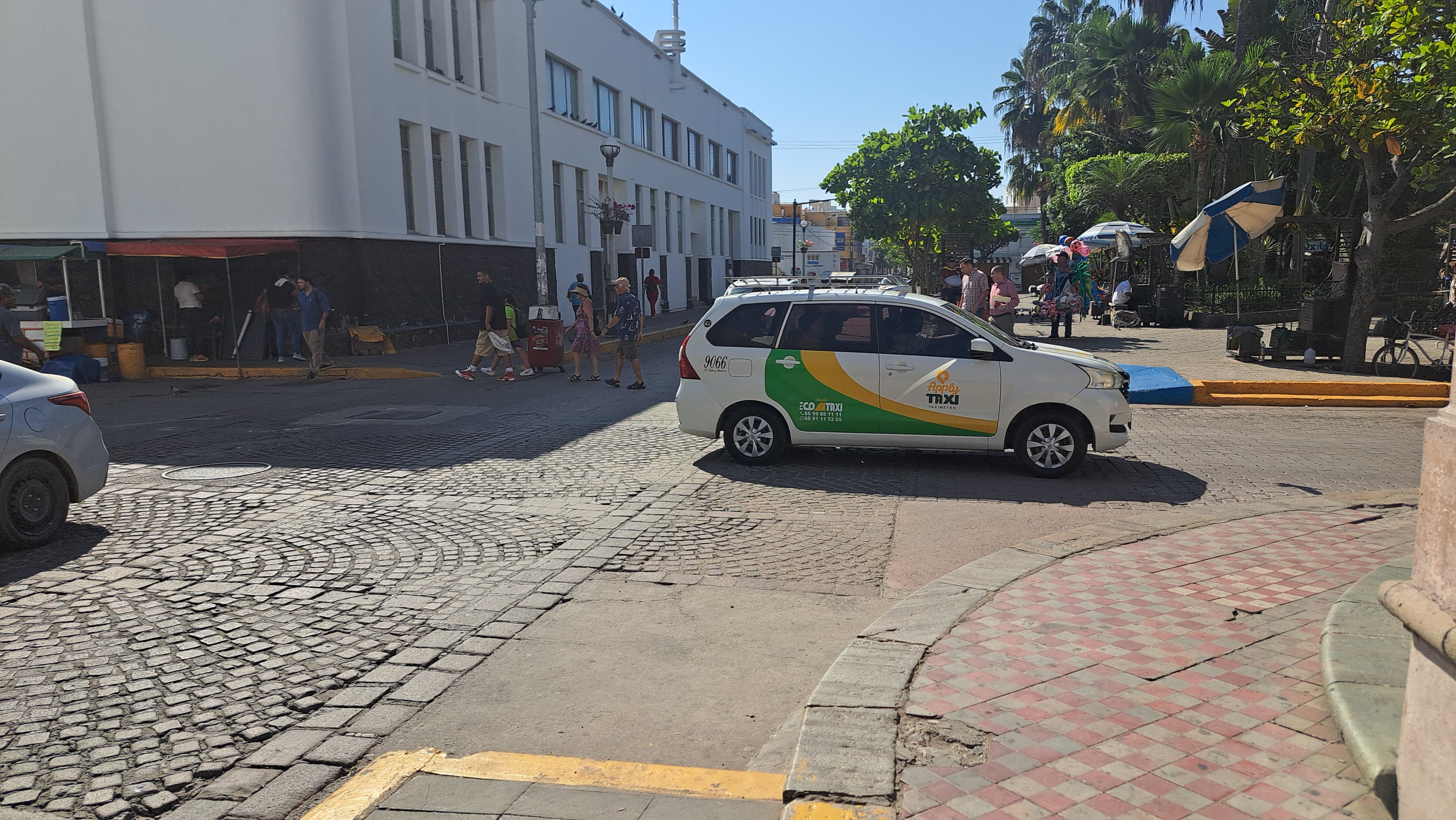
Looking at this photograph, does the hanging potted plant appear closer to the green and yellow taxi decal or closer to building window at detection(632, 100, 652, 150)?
building window at detection(632, 100, 652, 150)

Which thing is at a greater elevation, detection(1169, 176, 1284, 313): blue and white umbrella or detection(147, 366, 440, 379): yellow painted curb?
detection(1169, 176, 1284, 313): blue and white umbrella

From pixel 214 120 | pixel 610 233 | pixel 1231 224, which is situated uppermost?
pixel 214 120

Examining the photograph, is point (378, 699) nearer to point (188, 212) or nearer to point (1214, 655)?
point (1214, 655)

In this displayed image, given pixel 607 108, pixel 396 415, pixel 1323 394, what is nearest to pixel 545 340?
pixel 396 415

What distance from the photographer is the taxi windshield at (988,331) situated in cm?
884

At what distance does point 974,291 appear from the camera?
53.3ft

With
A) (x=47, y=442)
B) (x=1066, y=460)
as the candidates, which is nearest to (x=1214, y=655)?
(x=1066, y=460)

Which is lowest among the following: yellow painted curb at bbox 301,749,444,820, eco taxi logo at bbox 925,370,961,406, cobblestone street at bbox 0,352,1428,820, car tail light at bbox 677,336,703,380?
yellow painted curb at bbox 301,749,444,820

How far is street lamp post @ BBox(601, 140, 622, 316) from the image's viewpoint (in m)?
27.3

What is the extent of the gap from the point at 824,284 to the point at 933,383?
3.35 m

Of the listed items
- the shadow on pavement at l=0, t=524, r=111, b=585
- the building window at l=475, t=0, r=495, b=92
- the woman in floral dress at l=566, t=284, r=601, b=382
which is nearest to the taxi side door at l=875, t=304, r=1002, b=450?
the shadow on pavement at l=0, t=524, r=111, b=585

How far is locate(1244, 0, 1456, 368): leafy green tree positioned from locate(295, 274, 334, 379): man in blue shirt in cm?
1575

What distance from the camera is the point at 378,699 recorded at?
13.9ft

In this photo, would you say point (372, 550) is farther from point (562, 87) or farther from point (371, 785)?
point (562, 87)
